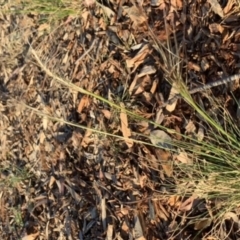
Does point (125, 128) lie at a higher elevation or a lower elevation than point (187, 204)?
higher

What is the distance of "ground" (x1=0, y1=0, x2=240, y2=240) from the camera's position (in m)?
1.79

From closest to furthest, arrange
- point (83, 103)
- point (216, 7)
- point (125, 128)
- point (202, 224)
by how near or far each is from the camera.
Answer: point (202, 224) < point (216, 7) < point (125, 128) < point (83, 103)

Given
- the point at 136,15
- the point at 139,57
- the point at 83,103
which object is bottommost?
the point at 83,103

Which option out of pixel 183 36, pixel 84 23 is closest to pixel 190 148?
pixel 183 36

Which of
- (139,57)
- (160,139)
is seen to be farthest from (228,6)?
(160,139)

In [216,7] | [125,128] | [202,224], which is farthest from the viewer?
[125,128]

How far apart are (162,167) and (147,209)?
17 cm

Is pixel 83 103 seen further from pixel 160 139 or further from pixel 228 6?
pixel 228 6

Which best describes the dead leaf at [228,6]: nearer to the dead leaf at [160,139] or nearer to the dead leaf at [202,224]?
the dead leaf at [160,139]

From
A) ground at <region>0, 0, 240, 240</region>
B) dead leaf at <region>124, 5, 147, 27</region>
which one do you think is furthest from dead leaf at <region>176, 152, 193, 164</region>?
dead leaf at <region>124, 5, 147, 27</region>

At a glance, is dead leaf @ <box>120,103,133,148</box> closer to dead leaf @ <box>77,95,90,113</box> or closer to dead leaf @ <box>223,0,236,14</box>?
dead leaf @ <box>77,95,90,113</box>

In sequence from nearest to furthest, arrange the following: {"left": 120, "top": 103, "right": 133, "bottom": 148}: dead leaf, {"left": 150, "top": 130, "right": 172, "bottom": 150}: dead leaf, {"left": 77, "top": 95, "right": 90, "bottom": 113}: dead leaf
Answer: {"left": 150, "top": 130, "right": 172, "bottom": 150}: dead leaf → {"left": 120, "top": 103, "right": 133, "bottom": 148}: dead leaf → {"left": 77, "top": 95, "right": 90, "bottom": 113}: dead leaf

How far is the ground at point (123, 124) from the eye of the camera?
179 cm

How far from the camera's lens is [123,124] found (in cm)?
208
